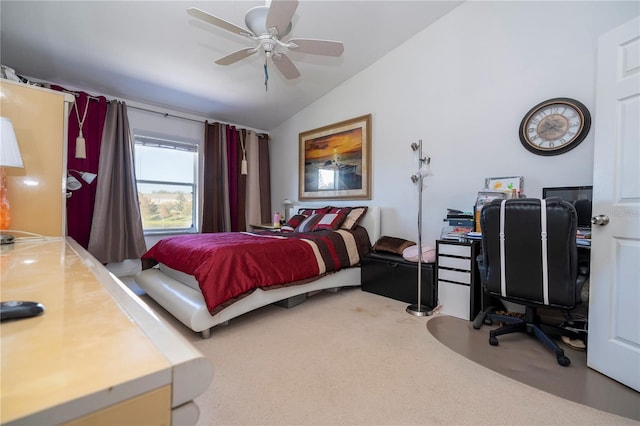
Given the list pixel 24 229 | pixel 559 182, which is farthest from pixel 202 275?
pixel 559 182

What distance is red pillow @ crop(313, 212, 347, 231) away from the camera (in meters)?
3.60

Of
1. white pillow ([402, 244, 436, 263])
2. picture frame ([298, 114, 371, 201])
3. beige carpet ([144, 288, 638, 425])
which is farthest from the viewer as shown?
picture frame ([298, 114, 371, 201])

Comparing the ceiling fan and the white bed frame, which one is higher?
the ceiling fan

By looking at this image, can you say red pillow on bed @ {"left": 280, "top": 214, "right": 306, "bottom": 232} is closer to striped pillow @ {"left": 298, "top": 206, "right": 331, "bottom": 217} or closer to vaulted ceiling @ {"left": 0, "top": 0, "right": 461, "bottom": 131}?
striped pillow @ {"left": 298, "top": 206, "right": 331, "bottom": 217}

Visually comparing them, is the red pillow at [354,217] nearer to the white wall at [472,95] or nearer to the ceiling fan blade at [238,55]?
the white wall at [472,95]

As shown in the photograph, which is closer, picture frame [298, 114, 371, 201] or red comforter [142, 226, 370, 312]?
red comforter [142, 226, 370, 312]

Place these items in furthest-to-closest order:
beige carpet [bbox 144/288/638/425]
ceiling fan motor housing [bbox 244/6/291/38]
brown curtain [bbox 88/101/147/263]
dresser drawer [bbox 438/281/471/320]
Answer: brown curtain [bbox 88/101/147/263]
dresser drawer [bbox 438/281/471/320]
ceiling fan motor housing [bbox 244/6/291/38]
beige carpet [bbox 144/288/638/425]

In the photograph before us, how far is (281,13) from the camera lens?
1.82 m

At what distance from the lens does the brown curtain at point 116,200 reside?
11.8 feet

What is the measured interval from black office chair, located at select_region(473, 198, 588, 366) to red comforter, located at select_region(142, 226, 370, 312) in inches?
57.6

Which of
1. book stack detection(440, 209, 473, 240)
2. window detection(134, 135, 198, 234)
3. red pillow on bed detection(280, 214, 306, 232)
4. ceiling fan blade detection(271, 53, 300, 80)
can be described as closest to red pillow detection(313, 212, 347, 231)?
red pillow on bed detection(280, 214, 306, 232)

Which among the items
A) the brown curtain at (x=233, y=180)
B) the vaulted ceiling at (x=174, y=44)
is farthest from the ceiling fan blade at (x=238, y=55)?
the brown curtain at (x=233, y=180)

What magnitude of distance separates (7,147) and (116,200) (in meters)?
2.45

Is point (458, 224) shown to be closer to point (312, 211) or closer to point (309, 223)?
point (309, 223)
